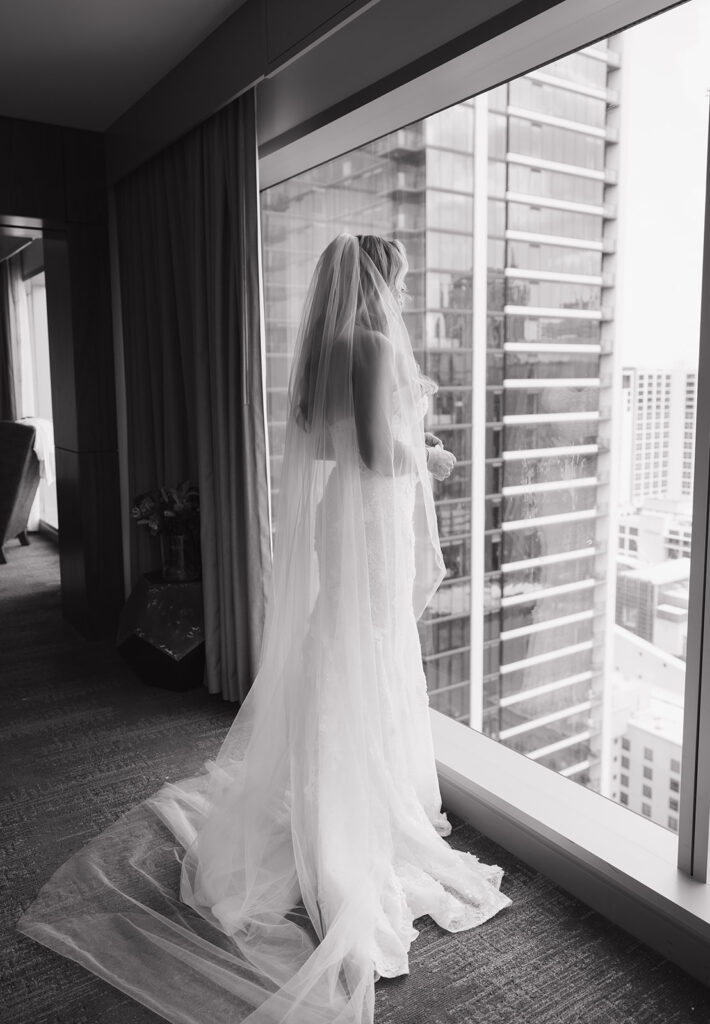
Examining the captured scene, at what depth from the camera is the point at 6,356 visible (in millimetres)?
7688

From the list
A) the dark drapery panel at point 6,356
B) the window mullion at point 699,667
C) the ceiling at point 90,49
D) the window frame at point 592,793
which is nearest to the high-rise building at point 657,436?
the window mullion at point 699,667

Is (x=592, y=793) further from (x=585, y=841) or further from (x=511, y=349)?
(x=511, y=349)

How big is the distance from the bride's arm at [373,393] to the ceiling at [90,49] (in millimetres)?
1636

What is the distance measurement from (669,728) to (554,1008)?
2174 mm

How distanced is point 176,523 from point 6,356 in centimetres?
497

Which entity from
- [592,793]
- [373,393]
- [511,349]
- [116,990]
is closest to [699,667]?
[592,793]

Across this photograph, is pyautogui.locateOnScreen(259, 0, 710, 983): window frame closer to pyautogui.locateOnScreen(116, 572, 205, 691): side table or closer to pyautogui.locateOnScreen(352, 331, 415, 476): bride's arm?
pyautogui.locateOnScreen(352, 331, 415, 476): bride's arm

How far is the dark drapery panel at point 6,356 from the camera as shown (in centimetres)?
753

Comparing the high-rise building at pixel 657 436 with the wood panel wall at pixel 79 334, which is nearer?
the high-rise building at pixel 657 436

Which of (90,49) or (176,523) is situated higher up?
(90,49)

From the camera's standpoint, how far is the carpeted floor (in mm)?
1737

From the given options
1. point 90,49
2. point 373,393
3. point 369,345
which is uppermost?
point 90,49

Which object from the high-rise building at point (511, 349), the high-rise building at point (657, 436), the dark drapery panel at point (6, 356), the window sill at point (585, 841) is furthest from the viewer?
the dark drapery panel at point (6, 356)

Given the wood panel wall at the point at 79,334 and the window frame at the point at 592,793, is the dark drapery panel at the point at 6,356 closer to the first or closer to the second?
the wood panel wall at the point at 79,334
